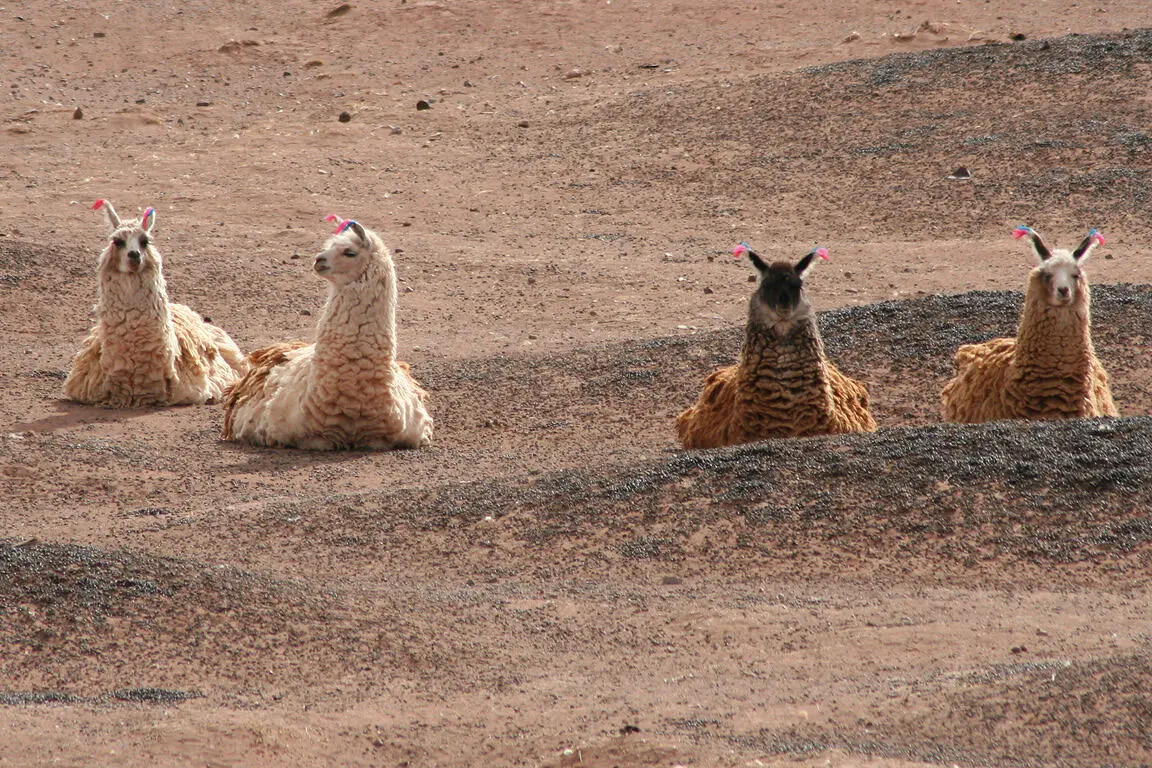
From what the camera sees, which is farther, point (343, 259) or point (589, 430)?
point (589, 430)

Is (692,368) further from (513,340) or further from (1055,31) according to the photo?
(1055,31)

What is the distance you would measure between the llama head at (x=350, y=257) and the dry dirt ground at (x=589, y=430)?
4.04 ft

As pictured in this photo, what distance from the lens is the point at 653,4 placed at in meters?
27.3

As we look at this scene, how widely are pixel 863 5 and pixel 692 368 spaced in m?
15.8

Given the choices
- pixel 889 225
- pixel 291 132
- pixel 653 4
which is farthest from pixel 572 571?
pixel 653 4

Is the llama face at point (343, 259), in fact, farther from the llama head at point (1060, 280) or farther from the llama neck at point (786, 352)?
the llama head at point (1060, 280)

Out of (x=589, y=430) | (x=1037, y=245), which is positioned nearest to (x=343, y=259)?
(x=589, y=430)

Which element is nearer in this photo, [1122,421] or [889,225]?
[1122,421]

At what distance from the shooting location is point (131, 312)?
12133 millimetres

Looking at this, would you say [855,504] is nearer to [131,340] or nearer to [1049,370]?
[1049,370]

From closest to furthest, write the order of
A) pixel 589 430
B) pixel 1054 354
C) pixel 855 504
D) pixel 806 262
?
pixel 855 504 < pixel 1054 354 < pixel 806 262 < pixel 589 430

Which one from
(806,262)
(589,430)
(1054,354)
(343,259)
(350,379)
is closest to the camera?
(1054,354)

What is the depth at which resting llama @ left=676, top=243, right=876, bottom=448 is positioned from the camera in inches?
375

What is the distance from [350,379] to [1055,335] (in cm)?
436
